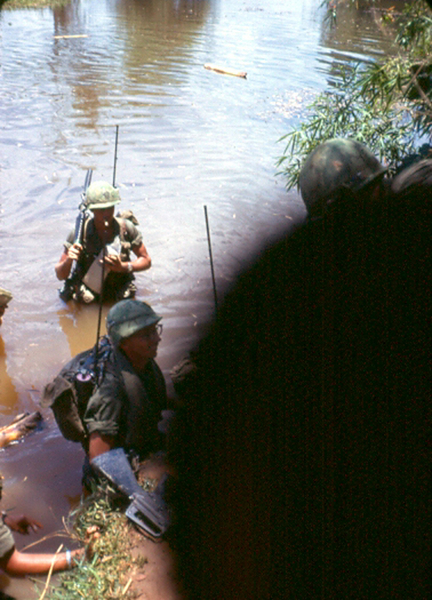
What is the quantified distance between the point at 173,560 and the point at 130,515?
1.24 ft

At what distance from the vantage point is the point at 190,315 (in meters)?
6.28

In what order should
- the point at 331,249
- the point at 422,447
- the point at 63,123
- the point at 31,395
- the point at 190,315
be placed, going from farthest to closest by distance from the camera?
the point at 63,123
the point at 190,315
the point at 31,395
the point at 331,249
the point at 422,447

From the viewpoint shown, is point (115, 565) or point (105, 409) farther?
point (105, 409)

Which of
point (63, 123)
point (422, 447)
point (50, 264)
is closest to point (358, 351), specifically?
point (422, 447)

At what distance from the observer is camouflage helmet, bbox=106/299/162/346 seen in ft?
11.3

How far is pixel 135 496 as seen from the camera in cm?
326

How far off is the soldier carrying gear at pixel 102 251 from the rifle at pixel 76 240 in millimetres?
51

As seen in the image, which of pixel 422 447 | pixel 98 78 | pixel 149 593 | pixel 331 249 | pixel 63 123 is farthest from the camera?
pixel 98 78

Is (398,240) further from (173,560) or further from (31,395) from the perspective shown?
(31,395)

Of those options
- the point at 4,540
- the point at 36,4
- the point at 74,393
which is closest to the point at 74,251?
the point at 74,393

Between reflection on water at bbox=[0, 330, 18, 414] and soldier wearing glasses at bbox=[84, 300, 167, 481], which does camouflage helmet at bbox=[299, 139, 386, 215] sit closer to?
soldier wearing glasses at bbox=[84, 300, 167, 481]

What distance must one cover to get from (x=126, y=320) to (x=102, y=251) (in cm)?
227

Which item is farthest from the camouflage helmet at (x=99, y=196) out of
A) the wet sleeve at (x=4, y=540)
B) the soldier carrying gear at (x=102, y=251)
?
the wet sleeve at (x=4, y=540)

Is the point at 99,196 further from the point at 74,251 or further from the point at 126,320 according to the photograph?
the point at 126,320
